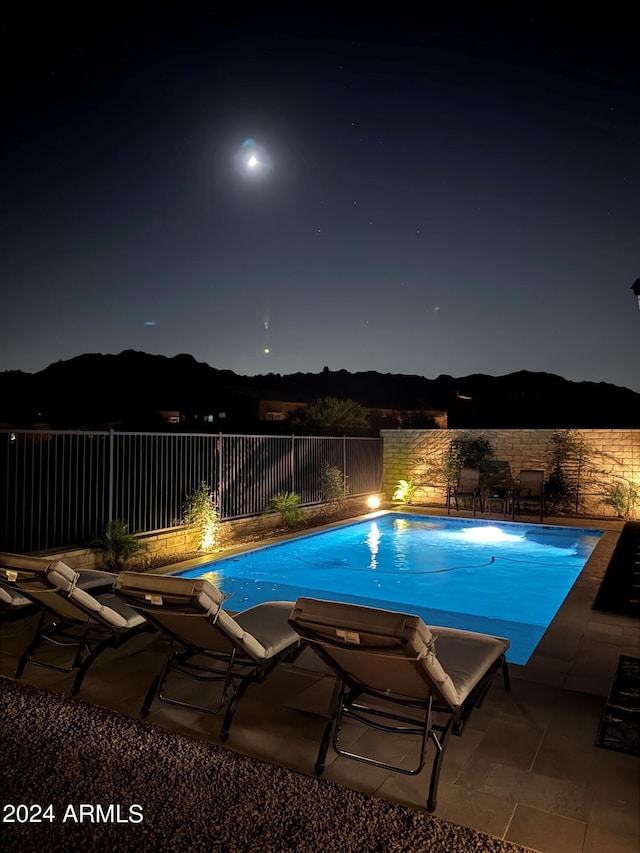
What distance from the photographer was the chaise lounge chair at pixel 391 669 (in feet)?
8.00

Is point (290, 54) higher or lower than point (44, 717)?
higher

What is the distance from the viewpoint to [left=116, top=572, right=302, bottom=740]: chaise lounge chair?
299 cm

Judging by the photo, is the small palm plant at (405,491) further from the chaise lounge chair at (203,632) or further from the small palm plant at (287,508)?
the chaise lounge chair at (203,632)

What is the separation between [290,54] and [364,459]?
9352mm

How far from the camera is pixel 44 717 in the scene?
128 inches

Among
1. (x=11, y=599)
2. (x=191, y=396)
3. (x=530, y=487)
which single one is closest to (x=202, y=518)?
(x=11, y=599)

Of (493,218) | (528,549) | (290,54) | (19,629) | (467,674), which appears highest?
(290,54)

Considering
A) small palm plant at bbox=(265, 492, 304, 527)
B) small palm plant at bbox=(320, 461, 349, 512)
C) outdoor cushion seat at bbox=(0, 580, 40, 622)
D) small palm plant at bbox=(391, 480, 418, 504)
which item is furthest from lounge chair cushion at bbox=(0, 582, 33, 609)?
small palm plant at bbox=(391, 480, 418, 504)

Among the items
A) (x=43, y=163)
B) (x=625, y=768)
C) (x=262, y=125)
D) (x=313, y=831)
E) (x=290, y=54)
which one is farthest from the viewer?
(x=43, y=163)

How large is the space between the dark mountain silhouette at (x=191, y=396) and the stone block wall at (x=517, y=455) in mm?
10267

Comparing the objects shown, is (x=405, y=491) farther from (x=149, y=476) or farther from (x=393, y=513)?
(x=149, y=476)

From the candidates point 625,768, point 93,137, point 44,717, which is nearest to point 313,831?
point 625,768

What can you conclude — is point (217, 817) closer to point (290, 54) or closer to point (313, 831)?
Result: point (313, 831)

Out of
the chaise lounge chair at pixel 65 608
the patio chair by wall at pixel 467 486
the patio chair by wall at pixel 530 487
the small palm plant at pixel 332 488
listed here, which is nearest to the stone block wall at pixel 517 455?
the patio chair by wall at pixel 530 487
